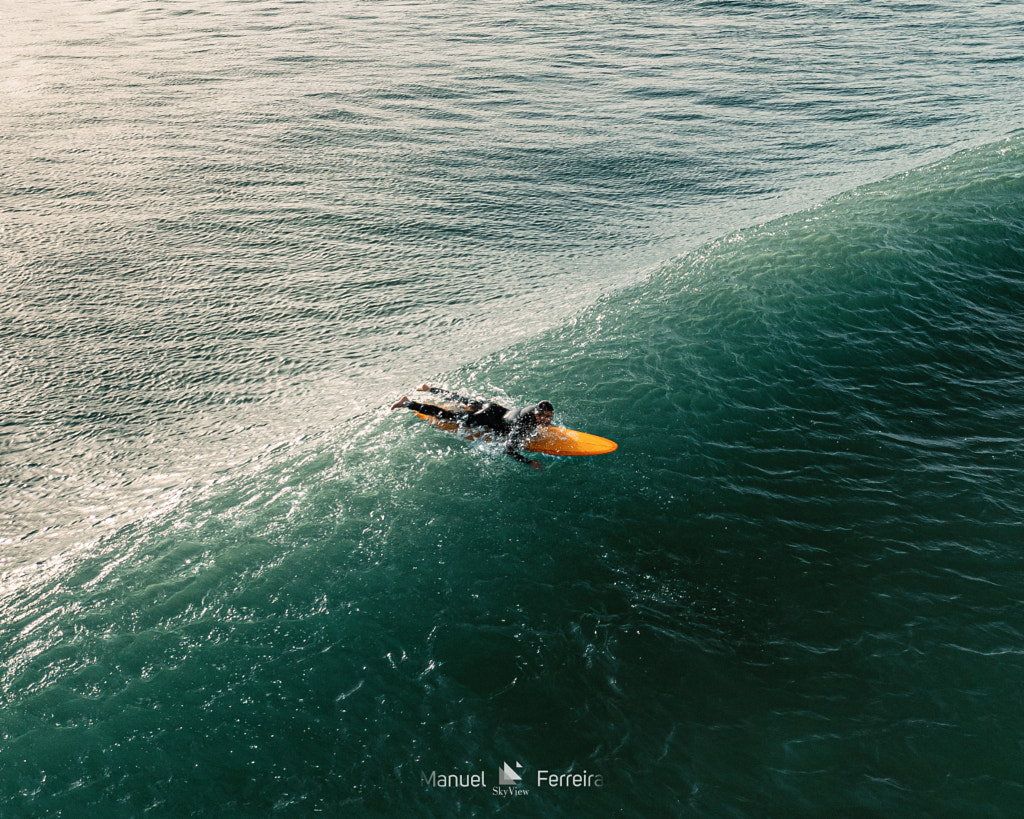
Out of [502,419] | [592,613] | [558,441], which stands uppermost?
[502,419]

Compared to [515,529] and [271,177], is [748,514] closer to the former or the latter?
[515,529]

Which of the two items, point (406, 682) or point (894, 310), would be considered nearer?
point (406, 682)

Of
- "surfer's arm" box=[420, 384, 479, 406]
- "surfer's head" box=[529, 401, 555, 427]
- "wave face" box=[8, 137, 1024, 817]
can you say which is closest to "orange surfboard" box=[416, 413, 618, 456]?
"surfer's head" box=[529, 401, 555, 427]

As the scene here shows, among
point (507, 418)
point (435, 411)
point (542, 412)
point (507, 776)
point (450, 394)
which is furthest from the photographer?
point (450, 394)

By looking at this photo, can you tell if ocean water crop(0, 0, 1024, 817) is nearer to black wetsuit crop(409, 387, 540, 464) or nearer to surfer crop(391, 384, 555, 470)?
surfer crop(391, 384, 555, 470)

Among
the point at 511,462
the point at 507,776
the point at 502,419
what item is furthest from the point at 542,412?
the point at 507,776

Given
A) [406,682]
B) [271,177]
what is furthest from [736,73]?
[406,682]

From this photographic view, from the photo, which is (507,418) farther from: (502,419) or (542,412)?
(542,412)
